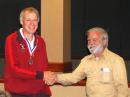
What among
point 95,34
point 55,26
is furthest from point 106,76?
point 55,26

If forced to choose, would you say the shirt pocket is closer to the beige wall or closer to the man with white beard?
the man with white beard

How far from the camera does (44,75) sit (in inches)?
107

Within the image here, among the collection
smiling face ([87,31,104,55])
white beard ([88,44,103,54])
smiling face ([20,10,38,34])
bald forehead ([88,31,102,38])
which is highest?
smiling face ([20,10,38,34])

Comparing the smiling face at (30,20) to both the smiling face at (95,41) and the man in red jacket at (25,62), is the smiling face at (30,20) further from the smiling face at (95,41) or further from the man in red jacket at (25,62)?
the smiling face at (95,41)

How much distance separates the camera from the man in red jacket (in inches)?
106

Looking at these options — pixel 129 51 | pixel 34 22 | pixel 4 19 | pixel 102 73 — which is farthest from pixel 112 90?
pixel 4 19

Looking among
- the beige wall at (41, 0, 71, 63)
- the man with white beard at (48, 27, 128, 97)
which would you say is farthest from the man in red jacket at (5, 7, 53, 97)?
the beige wall at (41, 0, 71, 63)

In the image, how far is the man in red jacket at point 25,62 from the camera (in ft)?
8.80

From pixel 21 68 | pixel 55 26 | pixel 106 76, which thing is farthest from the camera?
pixel 55 26

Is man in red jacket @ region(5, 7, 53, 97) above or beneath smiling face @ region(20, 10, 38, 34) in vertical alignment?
beneath

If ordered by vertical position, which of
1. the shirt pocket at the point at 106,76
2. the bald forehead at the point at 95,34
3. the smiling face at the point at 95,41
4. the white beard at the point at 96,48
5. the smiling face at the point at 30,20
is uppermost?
the smiling face at the point at 30,20

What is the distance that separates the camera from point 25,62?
2709mm

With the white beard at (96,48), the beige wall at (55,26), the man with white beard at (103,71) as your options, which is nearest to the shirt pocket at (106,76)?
the man with white beard at (103,71)

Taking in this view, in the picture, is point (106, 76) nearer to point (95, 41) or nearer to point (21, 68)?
point (95, 41)
